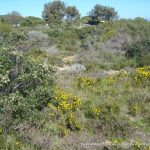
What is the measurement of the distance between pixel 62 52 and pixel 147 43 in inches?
199

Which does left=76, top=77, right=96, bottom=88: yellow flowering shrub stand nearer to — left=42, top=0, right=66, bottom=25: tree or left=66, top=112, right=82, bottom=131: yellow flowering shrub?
left=66, top=112, right=82, bottom=131: yellow flowering shrub

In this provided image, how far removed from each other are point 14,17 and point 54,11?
13190 mm

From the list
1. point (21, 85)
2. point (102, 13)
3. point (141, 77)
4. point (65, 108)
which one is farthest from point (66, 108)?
point (102, 13)

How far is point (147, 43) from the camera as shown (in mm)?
19594

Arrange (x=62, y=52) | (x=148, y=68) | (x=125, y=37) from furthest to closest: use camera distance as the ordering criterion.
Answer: (x=125, y=37) → (x=62, y=52) → (x=148, y=68)

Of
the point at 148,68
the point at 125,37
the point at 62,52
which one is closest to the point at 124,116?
the point at 148,68

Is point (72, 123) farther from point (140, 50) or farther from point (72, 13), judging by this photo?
point (72, 13)

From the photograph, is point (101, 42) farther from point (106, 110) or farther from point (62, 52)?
point (106, 110)

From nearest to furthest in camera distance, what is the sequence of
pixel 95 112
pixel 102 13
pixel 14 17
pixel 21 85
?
pixel 95 112, pixel 21 85, pixel 102 13, pixel 14 17

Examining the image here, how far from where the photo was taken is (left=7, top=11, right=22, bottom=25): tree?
58112mm

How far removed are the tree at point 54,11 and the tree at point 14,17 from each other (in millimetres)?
9578

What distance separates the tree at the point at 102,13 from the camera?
5747 cm

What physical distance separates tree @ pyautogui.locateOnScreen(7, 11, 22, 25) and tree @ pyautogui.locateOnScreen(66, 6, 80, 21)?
9.95m

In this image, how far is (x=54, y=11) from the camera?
4875 centimetres
